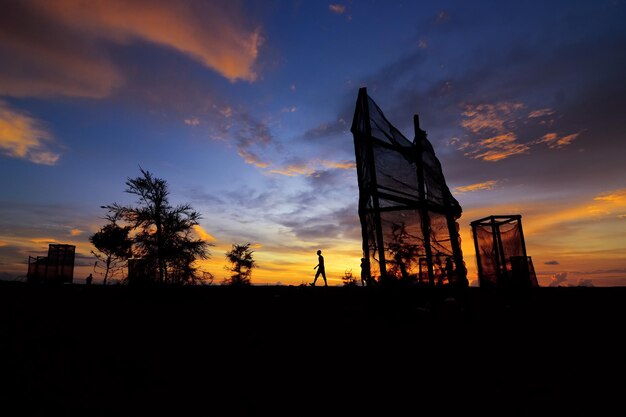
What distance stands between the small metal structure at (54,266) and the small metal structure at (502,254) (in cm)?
2524

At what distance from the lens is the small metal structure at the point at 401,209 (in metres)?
7.59

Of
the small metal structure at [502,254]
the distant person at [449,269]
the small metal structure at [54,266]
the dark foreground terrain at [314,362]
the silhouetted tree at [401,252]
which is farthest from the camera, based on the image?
the small metal structure at [54,266]

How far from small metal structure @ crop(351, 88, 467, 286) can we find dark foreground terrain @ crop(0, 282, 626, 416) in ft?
2.32

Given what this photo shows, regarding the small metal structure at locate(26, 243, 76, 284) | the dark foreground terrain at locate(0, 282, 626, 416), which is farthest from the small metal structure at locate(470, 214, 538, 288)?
the small metal structure at locate(26, 243, 76, 284)

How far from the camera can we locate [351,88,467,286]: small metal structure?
7586 millimetres

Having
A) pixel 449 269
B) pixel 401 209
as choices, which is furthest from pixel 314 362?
pixel 449 269

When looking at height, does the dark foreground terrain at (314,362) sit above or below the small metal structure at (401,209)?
below

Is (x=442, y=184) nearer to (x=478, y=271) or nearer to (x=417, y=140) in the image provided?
A: (x=417, y=140)

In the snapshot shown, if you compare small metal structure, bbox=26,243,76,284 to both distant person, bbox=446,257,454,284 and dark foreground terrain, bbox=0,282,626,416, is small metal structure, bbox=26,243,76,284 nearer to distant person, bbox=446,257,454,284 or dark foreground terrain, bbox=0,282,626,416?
dark foreground terrain, bbox=0,282,626,416

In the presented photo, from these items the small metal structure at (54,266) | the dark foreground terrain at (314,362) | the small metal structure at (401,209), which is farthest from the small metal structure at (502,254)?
the small metal structure at (54,266)

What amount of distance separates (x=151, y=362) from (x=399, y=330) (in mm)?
4564

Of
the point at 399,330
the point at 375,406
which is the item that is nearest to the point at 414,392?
the point at 375,406

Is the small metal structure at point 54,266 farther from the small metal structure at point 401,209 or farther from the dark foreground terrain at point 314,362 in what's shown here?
the small metal structure at point 401,209

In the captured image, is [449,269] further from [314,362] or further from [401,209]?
[314,362]
